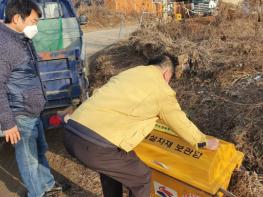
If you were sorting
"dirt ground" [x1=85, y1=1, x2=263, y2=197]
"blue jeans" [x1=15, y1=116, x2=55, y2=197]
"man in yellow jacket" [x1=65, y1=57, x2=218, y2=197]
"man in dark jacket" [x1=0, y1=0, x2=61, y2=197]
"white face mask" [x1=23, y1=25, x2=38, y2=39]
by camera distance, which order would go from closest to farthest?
"man in yellow jacket" [x1=65, y1=57, x2=218, y2=197], "man in dark jacket" [x1=0, y1=0, x2=61, y2=197], "white face mask" [x1=23, y1=25, x2=38, y2=39], "blue jeans" [x1=15, y1=116, x2=55, y2=197], "dirt ground" [x1=85, y1=1, x2=263, y2=197]

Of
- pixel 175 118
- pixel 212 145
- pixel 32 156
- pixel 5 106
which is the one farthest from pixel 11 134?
pixel 212 145

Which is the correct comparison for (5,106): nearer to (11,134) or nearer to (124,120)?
(11,134)

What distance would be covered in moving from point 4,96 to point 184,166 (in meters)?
1.50

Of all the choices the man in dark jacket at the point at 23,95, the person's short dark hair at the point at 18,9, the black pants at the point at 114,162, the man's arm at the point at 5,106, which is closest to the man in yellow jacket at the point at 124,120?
the black pants at the point at 114,162

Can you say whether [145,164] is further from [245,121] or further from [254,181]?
[245,121]

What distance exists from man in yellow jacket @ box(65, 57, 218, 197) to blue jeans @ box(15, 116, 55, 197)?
0.86m

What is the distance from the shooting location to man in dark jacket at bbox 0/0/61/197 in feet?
8.72

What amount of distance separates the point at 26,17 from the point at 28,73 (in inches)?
19.9

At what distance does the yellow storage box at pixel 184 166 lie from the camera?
240cm

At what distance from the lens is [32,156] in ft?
10.8

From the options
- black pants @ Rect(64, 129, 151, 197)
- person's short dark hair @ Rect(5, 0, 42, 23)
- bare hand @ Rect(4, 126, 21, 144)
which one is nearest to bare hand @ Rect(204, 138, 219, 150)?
black pants @ Rect(64, 129, 151, 197)

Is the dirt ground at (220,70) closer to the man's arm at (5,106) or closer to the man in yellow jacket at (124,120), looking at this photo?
the man in yellow jacket at (124,120)

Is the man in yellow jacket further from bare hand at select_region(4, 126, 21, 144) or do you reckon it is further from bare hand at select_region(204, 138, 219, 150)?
bare hand at select_region(4, 126, 21, 144)

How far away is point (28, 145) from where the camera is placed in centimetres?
321
